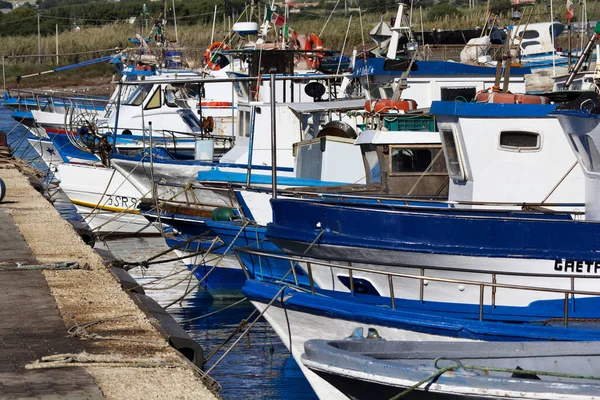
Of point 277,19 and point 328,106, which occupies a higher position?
point 277,19

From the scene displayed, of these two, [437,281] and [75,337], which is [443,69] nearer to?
[437,281]

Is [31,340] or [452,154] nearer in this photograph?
[31,340]

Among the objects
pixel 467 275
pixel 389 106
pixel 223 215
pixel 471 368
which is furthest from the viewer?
pixel 389 106

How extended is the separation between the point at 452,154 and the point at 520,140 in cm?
73

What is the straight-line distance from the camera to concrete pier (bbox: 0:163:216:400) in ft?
23.2

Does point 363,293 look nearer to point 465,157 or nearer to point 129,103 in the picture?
point 465,157

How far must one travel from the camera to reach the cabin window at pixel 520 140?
35.0 ft

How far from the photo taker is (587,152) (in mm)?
9281

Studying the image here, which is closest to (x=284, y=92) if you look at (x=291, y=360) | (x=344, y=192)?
(x=344, y=192)

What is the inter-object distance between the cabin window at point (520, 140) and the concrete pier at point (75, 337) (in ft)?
13.5

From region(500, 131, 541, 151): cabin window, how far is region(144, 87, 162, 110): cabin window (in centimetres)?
1610

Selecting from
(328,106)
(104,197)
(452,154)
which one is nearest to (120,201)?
(104,197)

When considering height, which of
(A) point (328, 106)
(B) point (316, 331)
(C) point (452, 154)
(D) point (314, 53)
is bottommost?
(B) point (316, 331)

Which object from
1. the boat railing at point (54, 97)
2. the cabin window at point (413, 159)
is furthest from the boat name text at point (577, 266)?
the boat railing at point (54, 97)
